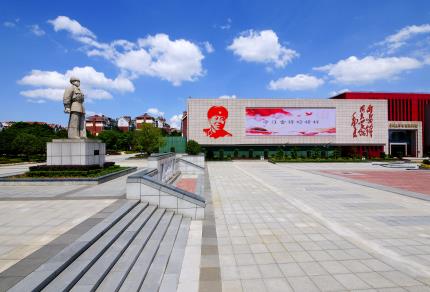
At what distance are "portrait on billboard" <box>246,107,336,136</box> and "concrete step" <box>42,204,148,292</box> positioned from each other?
143 feet

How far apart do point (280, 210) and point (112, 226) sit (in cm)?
680

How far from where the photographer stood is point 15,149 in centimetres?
4116

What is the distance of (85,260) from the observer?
16.2ft

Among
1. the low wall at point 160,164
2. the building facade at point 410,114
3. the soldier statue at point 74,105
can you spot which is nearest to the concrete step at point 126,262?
the low wall at point 160,164

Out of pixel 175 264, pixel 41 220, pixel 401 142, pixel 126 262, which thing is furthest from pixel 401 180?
pixel 401 142

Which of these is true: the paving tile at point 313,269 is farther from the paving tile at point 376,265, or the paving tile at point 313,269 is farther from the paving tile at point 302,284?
the paving tile at point 376,265

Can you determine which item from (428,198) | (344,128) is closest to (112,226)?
(428,198)

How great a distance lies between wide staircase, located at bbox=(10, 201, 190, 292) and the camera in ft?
14.0

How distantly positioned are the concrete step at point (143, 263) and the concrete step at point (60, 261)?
3.68 ft

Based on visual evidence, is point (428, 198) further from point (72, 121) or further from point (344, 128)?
point (344, 128)

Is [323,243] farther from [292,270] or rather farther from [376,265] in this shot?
[292,270]

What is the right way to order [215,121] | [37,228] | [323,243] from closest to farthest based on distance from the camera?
[37,228] < [323,243] < [215,121]

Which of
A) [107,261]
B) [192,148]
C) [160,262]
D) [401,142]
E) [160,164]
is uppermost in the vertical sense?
[401,142]

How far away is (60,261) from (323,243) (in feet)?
21.4
